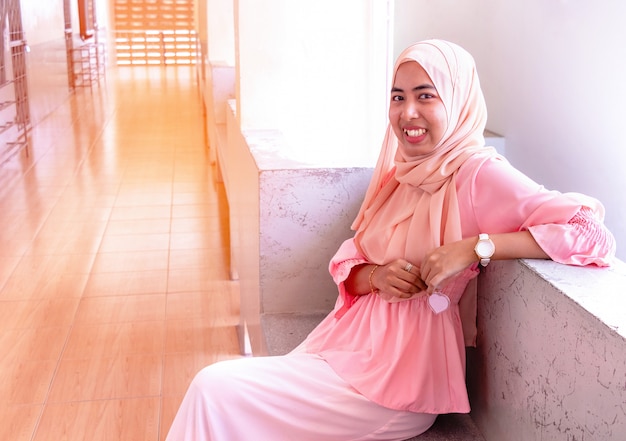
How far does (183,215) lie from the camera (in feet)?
17.6

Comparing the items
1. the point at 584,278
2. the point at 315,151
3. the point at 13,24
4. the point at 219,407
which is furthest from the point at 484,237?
the point at 13,24

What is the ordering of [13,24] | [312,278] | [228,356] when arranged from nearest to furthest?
[312,278], [228,356], [13,24]

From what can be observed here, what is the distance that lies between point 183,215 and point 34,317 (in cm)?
194

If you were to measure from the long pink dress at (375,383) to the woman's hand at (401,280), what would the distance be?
61 millimetres

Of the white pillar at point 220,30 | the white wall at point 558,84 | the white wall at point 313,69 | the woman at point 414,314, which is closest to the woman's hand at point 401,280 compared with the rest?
the woman at point 414,314

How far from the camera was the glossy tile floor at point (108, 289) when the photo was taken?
278 centimetres

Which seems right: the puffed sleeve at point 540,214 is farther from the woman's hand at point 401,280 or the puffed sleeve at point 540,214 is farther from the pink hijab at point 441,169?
the woman's hand at point 401,280

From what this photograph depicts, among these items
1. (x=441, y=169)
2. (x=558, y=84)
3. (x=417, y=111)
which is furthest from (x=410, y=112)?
(x=558, y=84)

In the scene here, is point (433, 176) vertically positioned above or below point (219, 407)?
above

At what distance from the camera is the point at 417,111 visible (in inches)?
62.6

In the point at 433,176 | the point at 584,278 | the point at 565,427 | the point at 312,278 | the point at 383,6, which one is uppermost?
the point at 383,6

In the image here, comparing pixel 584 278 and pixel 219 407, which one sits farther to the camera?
pixel 219 407

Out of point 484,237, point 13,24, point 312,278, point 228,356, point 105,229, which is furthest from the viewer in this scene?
point 13,24

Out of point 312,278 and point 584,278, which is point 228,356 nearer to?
point 312,278
